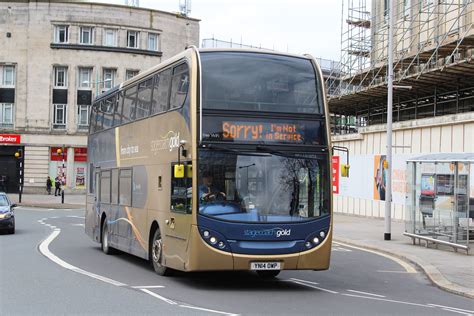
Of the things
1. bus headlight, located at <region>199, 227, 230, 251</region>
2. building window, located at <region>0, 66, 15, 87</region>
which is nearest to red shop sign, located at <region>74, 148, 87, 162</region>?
building window, located at <region>0, 66, 15, 87</region>

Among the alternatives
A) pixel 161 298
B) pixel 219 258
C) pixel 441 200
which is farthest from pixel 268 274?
pixel 441 200

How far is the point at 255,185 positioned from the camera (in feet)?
37.4

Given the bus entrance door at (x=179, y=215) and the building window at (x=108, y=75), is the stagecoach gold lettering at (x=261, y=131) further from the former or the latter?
the building window at (x=108, y=75)

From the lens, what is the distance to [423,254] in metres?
18.3

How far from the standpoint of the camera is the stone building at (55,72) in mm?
59312

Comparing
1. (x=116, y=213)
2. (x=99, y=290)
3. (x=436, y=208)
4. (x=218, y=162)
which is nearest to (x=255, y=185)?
(x=218, y=162)

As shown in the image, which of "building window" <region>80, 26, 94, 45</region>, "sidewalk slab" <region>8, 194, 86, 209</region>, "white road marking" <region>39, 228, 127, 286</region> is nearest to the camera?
"white road marking" <region>39, 228, 127, 286</region>

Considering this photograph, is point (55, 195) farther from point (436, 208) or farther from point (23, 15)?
point (436, 208)

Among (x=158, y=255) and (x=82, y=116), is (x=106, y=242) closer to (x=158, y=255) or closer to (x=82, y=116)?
(x=158, y=255)

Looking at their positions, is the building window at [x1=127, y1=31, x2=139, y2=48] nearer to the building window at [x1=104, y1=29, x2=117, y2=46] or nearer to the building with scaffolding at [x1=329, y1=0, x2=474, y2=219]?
the building window at [x1=104, y1=29, x2=117, y2=46]

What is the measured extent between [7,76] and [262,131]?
53396 mm

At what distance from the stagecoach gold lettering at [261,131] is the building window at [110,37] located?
52148 millimetres

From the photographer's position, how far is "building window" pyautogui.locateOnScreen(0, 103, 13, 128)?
59688 mm

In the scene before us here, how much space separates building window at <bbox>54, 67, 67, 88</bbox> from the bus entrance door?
51126mm
